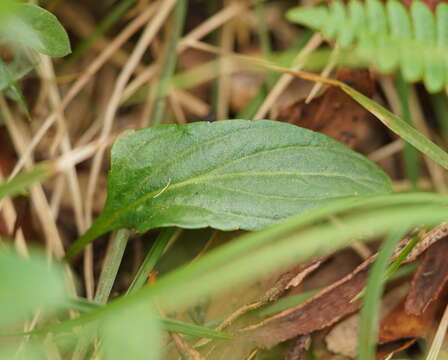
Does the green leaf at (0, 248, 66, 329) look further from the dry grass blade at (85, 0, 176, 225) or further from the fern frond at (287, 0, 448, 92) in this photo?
the dry grass blade at (85, 0, 176, 225)

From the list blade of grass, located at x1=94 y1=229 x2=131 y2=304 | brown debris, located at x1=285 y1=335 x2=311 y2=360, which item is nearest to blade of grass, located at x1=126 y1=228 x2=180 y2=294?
blade of grass, located at x1=94 y1=229 x2=131 y2=304

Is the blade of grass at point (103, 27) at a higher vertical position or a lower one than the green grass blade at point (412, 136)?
higher

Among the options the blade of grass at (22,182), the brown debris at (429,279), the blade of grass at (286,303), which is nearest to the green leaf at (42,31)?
the blade of grass at (22,182)

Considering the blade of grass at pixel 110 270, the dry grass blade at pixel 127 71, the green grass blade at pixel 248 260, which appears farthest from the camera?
the dry grass blade at pixel 127 71

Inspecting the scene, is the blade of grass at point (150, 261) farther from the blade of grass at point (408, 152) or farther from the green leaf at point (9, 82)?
the blade of grass at point (408, 152)

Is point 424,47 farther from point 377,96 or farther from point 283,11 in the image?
point 283,11

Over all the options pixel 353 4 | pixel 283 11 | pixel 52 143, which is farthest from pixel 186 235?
pixel 283 11

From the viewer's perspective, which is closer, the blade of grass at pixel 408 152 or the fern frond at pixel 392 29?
the fern frond at pixel 392 29
